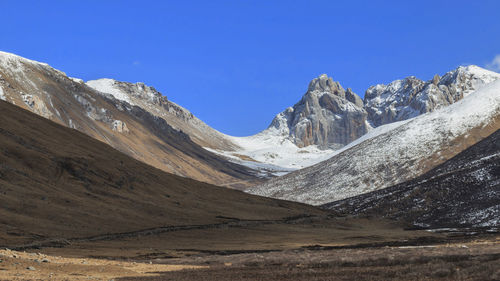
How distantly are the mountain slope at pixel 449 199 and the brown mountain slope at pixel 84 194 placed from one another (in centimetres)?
2622

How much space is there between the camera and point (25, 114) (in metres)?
169

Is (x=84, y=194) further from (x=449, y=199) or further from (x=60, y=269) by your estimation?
(x=449, y=199)

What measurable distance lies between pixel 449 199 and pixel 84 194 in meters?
103

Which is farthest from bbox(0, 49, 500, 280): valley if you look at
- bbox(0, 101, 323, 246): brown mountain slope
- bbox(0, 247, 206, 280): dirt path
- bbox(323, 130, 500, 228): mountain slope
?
bbox(323, 130, 500, 228): mountain slope

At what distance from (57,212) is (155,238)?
19516 millimetres

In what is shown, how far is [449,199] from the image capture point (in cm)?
15925

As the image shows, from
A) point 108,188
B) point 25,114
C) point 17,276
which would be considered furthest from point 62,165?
point 17,276

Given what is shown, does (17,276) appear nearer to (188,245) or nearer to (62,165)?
(188,245)

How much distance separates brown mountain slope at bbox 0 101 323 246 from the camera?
94.9m

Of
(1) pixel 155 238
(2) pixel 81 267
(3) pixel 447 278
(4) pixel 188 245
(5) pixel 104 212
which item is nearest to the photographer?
(3) pixel 447 278

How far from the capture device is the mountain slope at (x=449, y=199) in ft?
458

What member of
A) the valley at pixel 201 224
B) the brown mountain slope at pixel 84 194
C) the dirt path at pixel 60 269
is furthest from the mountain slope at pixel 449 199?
the dirt path at pixel 60 269

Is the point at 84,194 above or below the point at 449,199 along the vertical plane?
above

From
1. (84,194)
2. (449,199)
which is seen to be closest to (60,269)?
(84,194)
